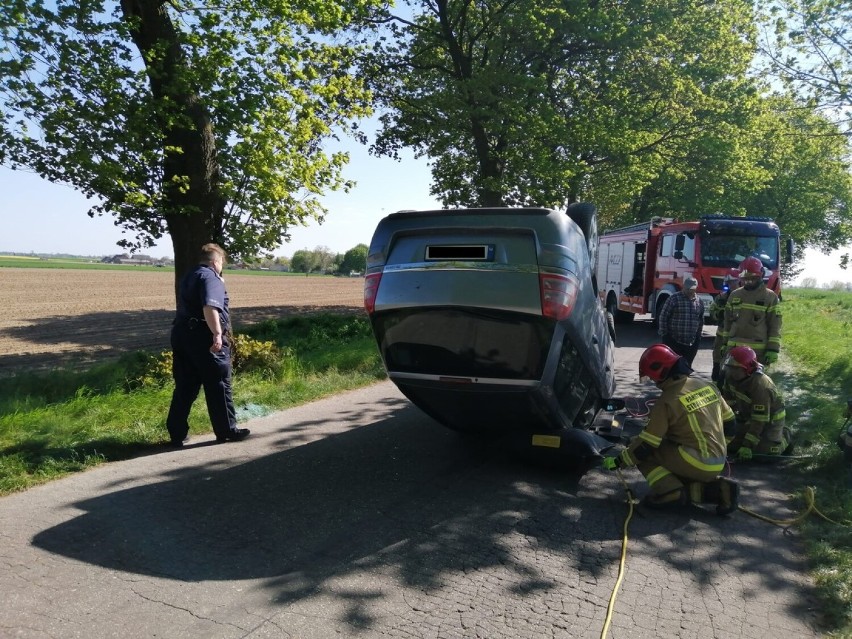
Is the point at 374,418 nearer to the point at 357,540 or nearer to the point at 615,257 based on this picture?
the point at 357,540

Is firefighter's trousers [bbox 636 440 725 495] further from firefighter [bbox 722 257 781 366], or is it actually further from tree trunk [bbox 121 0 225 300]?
tree trunk [bbox 121 0 225 300]

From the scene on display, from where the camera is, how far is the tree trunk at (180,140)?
29.9 feet

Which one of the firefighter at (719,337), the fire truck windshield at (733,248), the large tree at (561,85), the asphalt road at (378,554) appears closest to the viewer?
the asphalt road at (378,554)

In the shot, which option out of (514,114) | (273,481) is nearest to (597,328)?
(273,481)

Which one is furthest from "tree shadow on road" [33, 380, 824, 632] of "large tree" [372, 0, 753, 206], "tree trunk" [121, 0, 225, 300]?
"large tree" [372, 0, 753, 206]

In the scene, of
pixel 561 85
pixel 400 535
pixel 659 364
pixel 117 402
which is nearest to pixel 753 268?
pixel 659 364

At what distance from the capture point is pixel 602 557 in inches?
149

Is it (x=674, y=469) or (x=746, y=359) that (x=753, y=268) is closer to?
(x=746, y=359)

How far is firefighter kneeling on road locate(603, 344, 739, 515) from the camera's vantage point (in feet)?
14.7

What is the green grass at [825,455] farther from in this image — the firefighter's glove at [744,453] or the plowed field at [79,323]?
the plowed field at [79,323]

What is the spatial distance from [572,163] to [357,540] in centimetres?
1657

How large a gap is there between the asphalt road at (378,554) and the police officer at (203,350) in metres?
0.43

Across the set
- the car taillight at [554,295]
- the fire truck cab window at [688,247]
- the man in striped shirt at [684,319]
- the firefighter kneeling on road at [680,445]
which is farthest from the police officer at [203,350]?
the fire truck cab window at [688,247]

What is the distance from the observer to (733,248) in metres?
15.0
